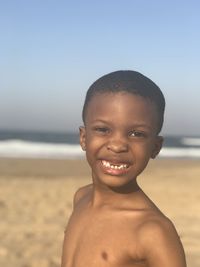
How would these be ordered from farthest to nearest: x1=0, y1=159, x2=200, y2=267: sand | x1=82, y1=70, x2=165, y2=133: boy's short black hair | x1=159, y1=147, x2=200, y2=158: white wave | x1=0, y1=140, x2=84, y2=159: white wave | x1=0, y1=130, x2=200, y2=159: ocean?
1. x1=159, y1=147, x2=200, y2=158: white wave
2. x1=0, y1=130, x2=200, y2=159: ocean
3. x1=0, y1=140, x2=84, y2=159: white wave
4. x1=0, y1=159, x2=200, y2=267: sand
5. x1=82, y1=70, x2=165, y2=133: boy's short black hair

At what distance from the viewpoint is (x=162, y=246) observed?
5.68 ft

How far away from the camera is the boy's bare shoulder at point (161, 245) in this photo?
1732 millimetres

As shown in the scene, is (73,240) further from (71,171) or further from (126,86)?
(71,171)

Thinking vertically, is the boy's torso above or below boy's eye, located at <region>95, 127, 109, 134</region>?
below

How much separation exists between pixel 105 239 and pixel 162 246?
0.27m

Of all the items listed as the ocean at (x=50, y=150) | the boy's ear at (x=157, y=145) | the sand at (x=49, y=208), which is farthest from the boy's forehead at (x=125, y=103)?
the ocean at (x=50, y=150)

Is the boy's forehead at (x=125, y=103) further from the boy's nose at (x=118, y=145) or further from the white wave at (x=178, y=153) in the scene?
the white wave at (x=178, y=153)

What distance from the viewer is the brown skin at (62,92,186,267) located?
1.77 m


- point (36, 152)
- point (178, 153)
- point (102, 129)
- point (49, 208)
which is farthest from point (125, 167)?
point (178, 153)

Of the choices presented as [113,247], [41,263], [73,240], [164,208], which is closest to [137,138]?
[113,247]

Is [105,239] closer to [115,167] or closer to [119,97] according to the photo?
[115,167]

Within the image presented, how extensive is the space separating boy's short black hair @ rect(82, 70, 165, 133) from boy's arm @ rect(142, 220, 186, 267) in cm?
34

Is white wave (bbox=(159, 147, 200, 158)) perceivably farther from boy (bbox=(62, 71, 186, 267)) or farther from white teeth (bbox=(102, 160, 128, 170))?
white teeth (bbox=(102, 160, 128, 170))

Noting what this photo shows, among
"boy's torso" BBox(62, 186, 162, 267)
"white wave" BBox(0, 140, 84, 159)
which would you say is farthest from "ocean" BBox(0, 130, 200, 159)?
"boy's torso" BBox(62, 186, 162, 267)
